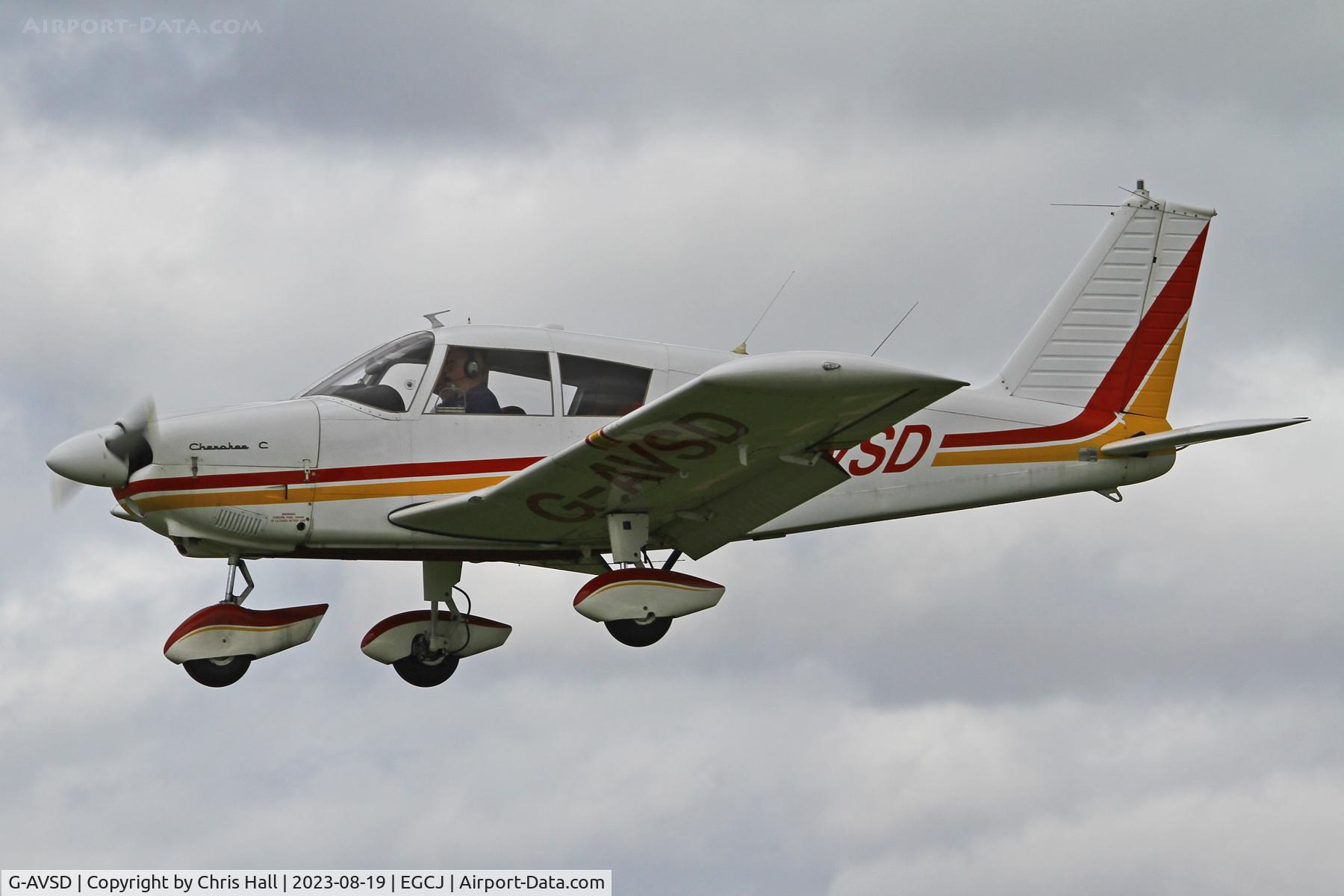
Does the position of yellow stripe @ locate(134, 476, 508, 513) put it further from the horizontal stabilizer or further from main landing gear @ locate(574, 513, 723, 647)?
the horizontal stabilizer

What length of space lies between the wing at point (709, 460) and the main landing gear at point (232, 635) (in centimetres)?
120

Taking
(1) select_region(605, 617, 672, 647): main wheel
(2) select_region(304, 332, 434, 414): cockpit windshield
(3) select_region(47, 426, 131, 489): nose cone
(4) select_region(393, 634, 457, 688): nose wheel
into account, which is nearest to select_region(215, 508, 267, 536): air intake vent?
(3) select_region(47, 426, 131, 489): nose cone

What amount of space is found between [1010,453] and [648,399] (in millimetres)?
3347

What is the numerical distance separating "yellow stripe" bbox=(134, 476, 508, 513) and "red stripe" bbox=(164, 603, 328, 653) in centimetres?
86

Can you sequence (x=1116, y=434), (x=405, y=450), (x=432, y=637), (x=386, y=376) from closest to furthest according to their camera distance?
(x=405, y=450) → (x=386, y=376) → (x=432, y=637) → (x=1116, y=434)

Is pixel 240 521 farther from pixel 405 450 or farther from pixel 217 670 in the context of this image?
pixel 405 450

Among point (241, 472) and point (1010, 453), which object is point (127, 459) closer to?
point (241, 472)

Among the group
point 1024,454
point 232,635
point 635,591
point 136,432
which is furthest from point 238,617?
point 1024,454

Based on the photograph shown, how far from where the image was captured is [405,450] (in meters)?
13.0

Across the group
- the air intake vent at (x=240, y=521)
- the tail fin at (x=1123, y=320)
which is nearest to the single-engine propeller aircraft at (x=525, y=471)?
the air intake vent at (x=240, y=521)

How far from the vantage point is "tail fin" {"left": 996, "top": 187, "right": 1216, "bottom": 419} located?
15.1m

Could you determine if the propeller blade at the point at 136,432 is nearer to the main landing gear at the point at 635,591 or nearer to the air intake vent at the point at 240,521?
the air intake vent at the point at 240,521

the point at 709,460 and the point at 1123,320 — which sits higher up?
the point at 1123,320

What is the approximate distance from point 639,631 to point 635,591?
0.72 meters
